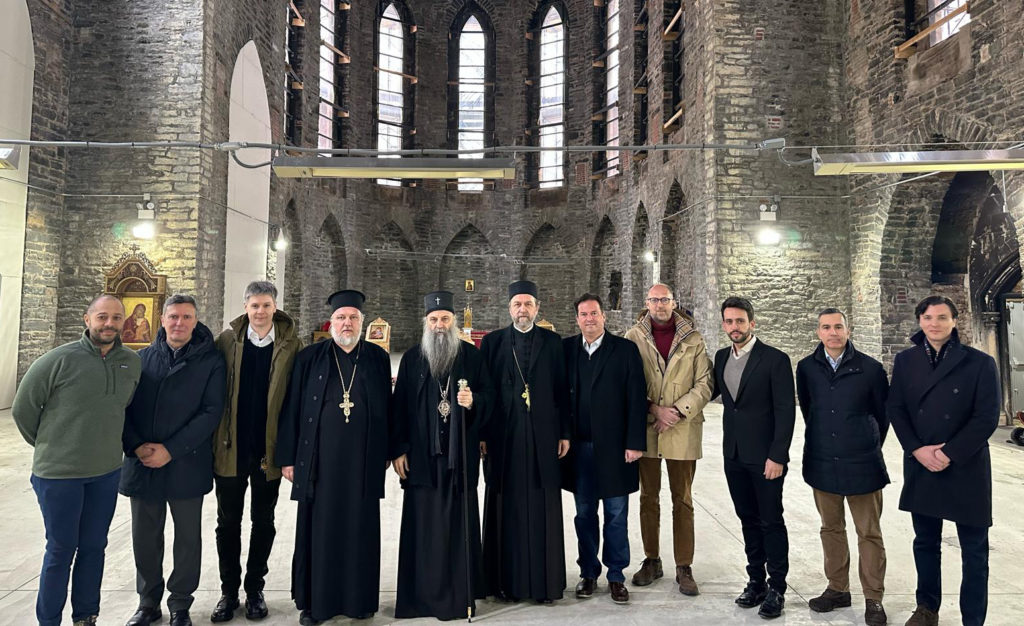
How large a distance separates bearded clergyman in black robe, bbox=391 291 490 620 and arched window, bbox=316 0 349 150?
1466 cm

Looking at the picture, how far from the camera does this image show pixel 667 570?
3521 mm

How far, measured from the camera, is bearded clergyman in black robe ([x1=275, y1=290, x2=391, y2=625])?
112 inches

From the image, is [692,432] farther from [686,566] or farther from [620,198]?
[620,198]

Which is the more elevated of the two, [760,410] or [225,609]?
[760,410]

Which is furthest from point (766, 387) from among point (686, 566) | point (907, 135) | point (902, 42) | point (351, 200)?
point (351, 200)

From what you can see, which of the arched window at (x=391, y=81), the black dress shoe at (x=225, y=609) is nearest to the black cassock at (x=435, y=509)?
the black dress shoe at (x=225, y=609)

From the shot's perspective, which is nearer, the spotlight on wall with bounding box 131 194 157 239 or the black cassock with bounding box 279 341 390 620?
the black cassock with bounding box 279 341 390 620

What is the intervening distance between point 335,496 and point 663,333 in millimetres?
1937

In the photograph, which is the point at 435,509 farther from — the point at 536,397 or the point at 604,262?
the point at 604,262

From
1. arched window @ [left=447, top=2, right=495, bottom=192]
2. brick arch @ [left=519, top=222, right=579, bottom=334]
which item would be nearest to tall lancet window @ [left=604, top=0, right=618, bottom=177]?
brick arch @ [left=519, top=222, right=579, bottom=334]

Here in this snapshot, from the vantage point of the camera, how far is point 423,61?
1908 cm

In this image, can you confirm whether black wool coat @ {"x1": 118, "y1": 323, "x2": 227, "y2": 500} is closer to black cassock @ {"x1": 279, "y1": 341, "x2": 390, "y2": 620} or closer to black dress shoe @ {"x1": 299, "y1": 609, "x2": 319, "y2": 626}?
black cassock @ {"x1": 279, "y1": 341, "x2": 390, "y2": 620}

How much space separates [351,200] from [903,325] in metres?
13.6

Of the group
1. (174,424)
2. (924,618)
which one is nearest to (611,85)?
(924,618)
